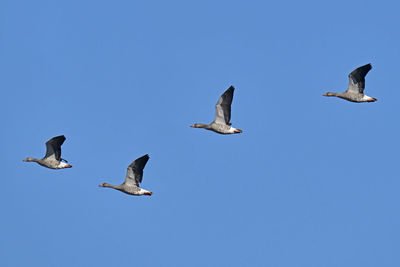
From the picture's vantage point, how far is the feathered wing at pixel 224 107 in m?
82.3

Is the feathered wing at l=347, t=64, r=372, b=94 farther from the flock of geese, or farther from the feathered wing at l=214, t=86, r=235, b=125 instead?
the feathered wing at l=214, t=86, r=235, b=125

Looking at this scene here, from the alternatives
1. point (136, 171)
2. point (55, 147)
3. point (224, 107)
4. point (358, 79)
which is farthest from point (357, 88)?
point (55, 147)

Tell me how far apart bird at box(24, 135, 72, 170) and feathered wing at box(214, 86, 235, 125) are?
10.7 meters

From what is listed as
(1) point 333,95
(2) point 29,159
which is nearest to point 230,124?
(1) point 333,95

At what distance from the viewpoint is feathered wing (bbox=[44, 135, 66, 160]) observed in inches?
3359

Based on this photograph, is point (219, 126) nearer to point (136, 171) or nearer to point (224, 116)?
point (224, 116)

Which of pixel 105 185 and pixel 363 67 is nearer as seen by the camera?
pixel 363 67

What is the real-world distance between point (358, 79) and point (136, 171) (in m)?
15.9

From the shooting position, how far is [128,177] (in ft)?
275

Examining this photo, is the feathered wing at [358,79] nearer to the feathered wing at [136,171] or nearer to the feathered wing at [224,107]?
the feathered wing at [224,107]

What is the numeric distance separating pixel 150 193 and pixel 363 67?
16325mm

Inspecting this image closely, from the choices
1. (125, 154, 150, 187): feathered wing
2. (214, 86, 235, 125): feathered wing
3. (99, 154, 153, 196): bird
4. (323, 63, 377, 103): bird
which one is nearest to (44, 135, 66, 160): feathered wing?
(99, 154, 153, 196): bird

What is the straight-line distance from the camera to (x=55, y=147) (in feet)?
282

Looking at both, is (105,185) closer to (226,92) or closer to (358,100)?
(226,92)
